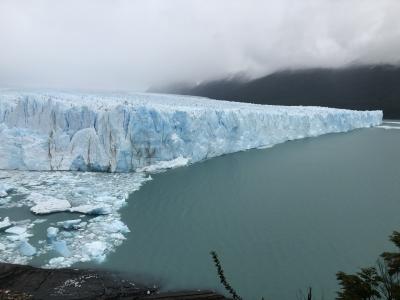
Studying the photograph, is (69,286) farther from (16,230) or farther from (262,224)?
(262,224)

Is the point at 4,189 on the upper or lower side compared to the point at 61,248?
upper

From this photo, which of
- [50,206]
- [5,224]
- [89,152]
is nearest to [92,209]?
[50,206]

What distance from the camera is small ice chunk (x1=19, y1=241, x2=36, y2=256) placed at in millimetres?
8281

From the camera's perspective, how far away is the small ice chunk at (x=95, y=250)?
325 inches

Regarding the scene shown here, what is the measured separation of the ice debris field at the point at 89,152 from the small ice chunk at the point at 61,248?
17cm

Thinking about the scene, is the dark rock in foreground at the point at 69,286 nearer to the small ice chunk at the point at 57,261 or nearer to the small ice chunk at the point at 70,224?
the small ice chunk at the point at 57,261

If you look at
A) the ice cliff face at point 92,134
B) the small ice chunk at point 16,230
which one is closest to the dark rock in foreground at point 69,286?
the small ice chunk at point 16,230

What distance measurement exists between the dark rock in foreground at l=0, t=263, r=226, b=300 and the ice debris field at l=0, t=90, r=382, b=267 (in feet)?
3.65

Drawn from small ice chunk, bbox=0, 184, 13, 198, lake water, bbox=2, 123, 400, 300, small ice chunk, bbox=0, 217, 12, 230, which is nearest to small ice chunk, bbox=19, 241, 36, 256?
small ice chunk, bbox=0, 217, 12, 230

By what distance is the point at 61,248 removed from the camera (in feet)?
27.7

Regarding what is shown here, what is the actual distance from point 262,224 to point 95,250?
4.49 metres

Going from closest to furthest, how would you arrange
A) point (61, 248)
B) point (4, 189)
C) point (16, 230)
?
point (61, 248)
point (16, 230)
point (4, 189)

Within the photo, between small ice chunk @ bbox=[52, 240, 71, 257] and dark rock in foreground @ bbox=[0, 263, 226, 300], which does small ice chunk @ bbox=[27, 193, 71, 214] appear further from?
dark rock in foreground @ bbox=[0, 263, 226, 300]

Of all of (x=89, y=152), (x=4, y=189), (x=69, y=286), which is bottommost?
(x=69, y=286)
